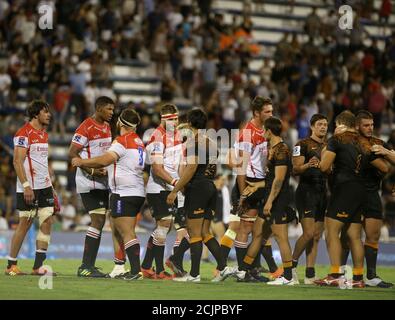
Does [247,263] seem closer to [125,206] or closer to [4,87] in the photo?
[125,206]

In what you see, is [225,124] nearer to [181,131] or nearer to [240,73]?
[240,73]

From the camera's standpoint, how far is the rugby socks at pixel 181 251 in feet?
56.0

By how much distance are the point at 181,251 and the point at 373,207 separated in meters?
3.18

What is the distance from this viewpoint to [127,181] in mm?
15984

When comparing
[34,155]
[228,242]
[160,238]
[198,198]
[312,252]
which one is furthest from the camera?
[228,242]

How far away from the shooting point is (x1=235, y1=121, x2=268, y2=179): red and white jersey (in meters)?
16.7

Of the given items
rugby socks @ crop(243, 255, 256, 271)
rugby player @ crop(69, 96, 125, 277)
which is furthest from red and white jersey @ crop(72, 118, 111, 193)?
rugby socks @ crop(243, 255, 256, 271)

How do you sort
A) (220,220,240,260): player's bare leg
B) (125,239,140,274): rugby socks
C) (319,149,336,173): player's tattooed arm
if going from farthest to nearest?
(220,220,240,260): player's bare leg, (125,239,140,274): rugby socks, (319,149,336,173): player's tattooed arm

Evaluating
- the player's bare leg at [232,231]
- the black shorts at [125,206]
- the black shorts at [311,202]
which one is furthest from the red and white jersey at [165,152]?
the black shorts at [311,202]

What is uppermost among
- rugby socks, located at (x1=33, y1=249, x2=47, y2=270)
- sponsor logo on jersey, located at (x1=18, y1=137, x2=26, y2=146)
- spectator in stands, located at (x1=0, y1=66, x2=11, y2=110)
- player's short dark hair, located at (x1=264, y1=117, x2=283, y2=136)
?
spectator in stands, located at (x1=0, y1=66, x2=11, y2=110)

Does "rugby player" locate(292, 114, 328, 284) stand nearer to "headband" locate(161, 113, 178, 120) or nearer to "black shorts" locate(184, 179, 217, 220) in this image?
"black shorts" locate(184, 179, 217, 220)

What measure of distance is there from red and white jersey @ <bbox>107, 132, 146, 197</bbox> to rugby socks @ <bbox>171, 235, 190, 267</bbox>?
1.42m

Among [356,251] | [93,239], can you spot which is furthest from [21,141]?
[356,251]

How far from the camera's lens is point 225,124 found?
30.1m
